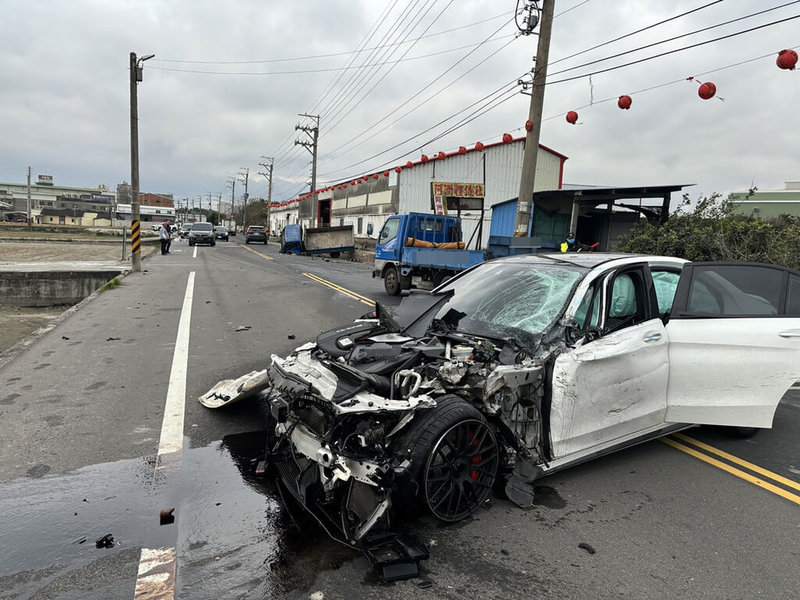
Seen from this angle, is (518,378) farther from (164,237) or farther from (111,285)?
(164,237)

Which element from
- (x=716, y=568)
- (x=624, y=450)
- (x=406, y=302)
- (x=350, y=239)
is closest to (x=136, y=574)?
(x=406, y=302)

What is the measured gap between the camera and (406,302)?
4570 mm

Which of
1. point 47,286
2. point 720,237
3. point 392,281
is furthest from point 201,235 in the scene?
point 720,237

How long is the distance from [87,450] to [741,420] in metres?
5.32

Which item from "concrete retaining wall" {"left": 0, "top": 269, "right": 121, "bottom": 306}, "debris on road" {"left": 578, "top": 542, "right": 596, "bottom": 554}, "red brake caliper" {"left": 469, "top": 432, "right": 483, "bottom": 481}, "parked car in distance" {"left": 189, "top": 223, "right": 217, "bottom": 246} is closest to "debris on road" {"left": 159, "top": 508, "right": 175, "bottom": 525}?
"red brake caliper" {"left": 469, "top": 432, "right": 483, "bottom": 481}

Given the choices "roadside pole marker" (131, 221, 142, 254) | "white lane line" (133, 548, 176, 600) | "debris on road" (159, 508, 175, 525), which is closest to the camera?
"white lane line" (133, 548, 176, 600)

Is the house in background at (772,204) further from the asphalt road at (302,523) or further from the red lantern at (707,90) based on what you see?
the asphalt road at (302,523)

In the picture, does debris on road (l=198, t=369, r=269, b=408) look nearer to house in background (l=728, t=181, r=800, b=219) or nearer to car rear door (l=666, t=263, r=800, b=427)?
car rear door (l=666, t=263, r=800, b=427)

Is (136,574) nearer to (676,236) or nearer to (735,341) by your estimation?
(735,341)

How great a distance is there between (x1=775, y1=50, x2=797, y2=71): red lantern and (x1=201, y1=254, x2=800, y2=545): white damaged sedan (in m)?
6.51

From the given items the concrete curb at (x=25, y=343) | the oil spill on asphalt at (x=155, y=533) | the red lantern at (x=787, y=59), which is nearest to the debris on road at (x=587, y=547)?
the oil spill on asphalt at (x=155, y=533)

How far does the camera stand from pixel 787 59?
28.0ft

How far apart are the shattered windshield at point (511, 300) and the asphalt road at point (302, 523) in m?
1.21

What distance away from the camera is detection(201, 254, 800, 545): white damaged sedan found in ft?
9.75
